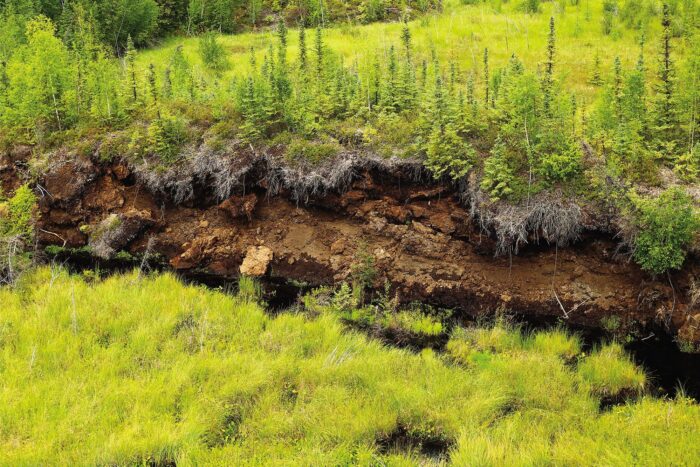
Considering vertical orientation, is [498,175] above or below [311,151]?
below

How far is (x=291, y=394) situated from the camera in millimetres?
7730

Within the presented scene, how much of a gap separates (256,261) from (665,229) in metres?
8.63

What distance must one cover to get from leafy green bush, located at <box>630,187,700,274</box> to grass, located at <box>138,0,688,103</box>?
29.8 ft

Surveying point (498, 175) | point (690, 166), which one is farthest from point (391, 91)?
point (690, 166)

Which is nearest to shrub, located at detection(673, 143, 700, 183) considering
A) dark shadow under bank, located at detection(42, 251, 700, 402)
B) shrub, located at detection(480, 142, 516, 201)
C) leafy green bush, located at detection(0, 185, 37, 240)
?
dark shadow under bank, located at detection(42, 251, 700, 402)

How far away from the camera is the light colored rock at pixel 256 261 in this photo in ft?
38.3

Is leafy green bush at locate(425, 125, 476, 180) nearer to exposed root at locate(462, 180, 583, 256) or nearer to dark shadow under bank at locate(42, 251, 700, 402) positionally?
exposed root at locate(462, 180, 583, 256)

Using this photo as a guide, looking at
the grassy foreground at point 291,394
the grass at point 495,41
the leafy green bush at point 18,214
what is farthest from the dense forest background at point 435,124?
the grassy foreground at point 291,394

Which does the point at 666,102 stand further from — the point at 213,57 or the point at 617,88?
the point at 213,57

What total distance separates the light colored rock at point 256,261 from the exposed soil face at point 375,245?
0.03 metres

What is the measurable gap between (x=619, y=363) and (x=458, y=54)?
17470 mm

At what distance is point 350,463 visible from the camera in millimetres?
6184

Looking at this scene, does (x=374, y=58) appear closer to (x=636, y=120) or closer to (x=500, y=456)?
Answer: (x=636, y=120)

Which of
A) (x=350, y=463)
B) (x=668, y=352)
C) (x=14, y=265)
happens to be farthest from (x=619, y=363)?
(x=14, y=265)
